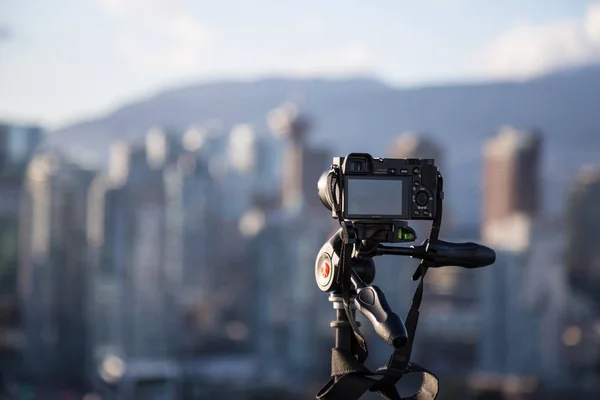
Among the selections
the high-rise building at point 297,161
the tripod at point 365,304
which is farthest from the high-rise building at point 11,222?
the tripod at point 365,304

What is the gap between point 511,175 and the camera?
2103 inches

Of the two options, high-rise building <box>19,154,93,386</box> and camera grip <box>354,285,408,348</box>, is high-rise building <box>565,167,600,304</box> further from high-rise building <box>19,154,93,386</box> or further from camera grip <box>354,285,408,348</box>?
camera grip <box>354,285,408,348</box>

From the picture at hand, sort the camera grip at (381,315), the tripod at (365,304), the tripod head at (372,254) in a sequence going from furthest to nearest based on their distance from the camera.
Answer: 1. the tripod head at (372,254)
2. the tripod at (365,304)
3. the camera grip at (381,315)

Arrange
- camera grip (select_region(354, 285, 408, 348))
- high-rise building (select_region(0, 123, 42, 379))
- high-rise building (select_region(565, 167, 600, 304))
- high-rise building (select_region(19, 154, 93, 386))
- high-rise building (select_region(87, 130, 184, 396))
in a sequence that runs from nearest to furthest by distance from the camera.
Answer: camera grip (select_region(354, 285, 408, 348)) < high-rise building (select_region(19, 154, 93, 386)) < high-rise building (select_region(0, 123, 42, 379)) < high-rise building (select_region(87, 130, 184, 396)) < high-rise building (select_region(565, 167, 600, 304))

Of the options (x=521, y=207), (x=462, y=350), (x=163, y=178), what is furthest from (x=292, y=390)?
(x=521, y=207)

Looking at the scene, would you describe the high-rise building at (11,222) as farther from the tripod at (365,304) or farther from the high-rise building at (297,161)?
the tripod at (365,304)

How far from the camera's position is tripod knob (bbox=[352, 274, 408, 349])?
1.53 metres

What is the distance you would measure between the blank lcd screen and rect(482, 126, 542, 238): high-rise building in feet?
161

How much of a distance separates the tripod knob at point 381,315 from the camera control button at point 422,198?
0.18m

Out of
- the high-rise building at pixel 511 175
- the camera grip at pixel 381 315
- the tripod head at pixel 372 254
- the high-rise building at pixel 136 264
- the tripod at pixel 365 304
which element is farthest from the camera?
the high-rise building at pixel 511 175

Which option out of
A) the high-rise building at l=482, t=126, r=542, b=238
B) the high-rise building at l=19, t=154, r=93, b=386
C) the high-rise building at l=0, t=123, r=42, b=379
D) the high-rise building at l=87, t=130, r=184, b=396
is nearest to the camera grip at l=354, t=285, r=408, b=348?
the high-rise building at l=19, t=154, r=93, b=386

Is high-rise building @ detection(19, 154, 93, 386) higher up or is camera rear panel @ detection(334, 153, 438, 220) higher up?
camera rear panel @ detection(334, 153, 438, 220)

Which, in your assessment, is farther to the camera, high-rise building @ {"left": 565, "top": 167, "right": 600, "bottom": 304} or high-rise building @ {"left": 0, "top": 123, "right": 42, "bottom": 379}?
high-rise building @ {"left": 565, "top": 167, "right": 600, "bottom": 304}

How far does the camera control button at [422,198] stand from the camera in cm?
173
